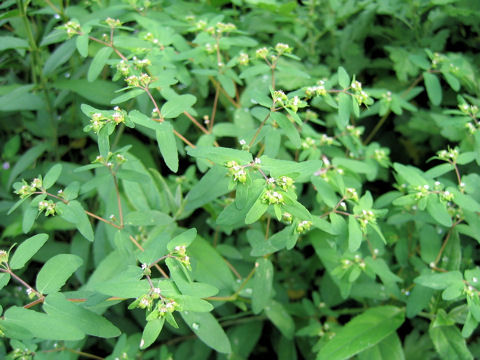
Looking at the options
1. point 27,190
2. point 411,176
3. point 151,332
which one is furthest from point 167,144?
point 411,176

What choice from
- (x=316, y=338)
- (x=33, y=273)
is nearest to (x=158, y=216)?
(x=316, y=338)

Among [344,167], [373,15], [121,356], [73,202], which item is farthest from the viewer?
[373,15]

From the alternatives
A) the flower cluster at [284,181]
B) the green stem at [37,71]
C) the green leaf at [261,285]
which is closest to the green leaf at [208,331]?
the green leaf at [261,285]

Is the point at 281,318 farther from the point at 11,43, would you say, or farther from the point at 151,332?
the point at 11,43

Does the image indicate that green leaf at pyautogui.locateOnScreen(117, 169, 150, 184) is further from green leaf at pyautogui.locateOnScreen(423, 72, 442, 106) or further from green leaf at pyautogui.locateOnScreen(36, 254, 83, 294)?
green leaf at pyautogui.locateOnScreen(423, 72, 442, 106)

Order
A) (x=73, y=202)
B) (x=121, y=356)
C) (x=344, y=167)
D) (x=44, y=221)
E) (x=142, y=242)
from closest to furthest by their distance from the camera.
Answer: (x=73, y=202) < (x=121, y=356) < (x=142, y=242) < (x=344, y=167) < (x=44, y=221)

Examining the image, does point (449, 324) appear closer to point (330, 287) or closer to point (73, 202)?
point (330, 287)

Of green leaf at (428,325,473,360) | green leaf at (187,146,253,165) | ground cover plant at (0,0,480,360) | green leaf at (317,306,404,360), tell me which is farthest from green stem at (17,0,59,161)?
green leaf at (428,325,473,360)
